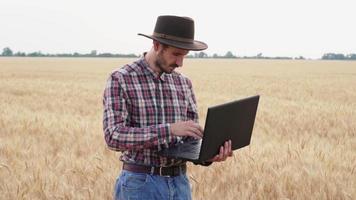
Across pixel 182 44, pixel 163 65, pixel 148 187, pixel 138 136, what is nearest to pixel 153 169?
pixel 148 187

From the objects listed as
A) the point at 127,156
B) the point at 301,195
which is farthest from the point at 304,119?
the point at 127,156

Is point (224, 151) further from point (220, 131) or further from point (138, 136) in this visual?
point (138, 136)

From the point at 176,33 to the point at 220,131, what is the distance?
0.49 metres

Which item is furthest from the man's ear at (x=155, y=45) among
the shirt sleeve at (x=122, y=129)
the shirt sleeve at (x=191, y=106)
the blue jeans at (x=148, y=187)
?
the blue jeans at (x=148, y=187)

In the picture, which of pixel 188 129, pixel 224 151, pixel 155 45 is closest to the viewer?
pixel 188 129

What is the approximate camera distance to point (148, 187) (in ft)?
9.16

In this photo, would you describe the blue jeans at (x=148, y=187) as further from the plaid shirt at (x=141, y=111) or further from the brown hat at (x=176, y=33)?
the brown hat at (x=176, y=33)

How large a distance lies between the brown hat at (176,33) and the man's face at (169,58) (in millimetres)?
37

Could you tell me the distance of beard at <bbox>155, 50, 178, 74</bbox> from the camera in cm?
272

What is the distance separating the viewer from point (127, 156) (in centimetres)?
287

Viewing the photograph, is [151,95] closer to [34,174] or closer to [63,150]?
[34,174]

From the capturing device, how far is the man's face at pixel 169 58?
2.71 m

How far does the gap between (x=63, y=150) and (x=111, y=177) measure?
181 cm

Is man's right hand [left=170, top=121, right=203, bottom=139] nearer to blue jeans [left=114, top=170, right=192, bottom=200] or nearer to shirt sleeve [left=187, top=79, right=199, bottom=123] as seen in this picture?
blue jeans [left=114, top=170, right=192, bottom=200]
